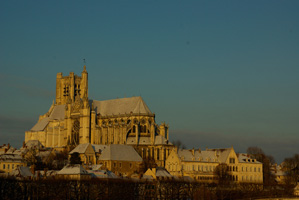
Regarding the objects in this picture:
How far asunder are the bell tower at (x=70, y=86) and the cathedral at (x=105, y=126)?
1558 mm

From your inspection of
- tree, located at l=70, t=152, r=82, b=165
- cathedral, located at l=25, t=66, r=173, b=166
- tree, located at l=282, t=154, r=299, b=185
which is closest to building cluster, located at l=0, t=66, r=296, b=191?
cathedral, located at l=25, t=66, r=173, b=166

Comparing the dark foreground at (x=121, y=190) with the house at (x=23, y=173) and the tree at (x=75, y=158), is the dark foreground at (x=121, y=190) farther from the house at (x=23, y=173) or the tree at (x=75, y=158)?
the tree at (x=75, y=158)

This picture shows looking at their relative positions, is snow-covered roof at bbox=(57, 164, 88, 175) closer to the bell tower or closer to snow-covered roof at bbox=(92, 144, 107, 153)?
snow-covered roof at bbox=(92, 144, 107, 153)

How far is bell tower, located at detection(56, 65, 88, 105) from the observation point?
182100mm

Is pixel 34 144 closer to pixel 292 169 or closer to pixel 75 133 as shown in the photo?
pixel 75 133

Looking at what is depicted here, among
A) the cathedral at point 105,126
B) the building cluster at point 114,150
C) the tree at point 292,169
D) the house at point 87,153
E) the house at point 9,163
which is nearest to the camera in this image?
the building cluster at point 114,150

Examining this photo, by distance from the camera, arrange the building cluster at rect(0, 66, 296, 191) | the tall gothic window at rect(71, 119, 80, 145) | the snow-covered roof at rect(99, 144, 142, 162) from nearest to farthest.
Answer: the building cluster at rect(0, 66, 296, 191), the snow-covered roof at rect(99, 144, 142, 162), the tall gothic window at rect(71, 119, 80, 145)

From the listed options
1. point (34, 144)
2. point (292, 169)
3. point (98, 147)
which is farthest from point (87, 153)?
point (292, 169)

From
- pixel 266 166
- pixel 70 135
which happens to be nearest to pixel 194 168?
pixel 266 166

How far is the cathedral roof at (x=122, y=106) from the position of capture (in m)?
158

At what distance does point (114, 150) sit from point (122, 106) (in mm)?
26776

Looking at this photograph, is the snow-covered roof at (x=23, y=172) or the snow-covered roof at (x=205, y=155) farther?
the snow-covered roof at (x=205, y=155)

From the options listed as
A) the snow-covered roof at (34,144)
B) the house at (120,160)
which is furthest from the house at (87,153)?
the snow-covered roof at (34,144)

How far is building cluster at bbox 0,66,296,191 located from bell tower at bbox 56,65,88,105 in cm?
67
